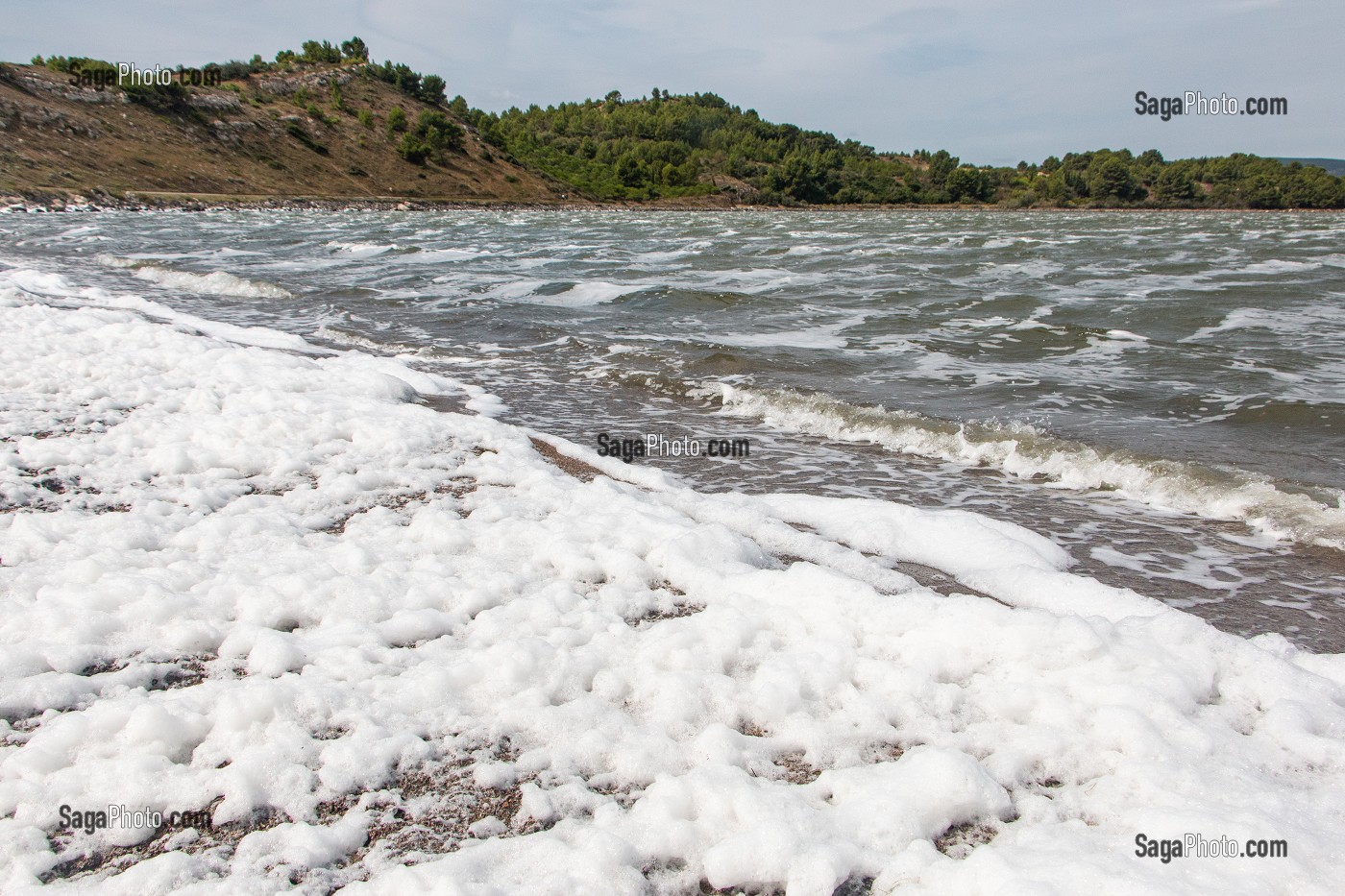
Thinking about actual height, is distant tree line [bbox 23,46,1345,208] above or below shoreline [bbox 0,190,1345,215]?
above

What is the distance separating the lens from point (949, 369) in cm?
1096

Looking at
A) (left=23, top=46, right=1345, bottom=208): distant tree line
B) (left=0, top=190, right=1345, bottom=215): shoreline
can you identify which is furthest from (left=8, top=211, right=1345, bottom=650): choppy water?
(left=23, top=46, right=1345, bottom=208): distant tree line

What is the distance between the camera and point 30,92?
66688mm

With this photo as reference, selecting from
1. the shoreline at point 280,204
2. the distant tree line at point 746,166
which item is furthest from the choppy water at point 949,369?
the distant tree line at point 746,166

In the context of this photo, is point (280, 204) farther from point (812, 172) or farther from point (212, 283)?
point (812, 172)

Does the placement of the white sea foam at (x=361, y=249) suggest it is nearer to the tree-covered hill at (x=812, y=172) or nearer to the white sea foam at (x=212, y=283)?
the white sea foam at (x=212, y=283)

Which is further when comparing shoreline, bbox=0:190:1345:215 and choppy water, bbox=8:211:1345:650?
shoreline, bbox=0:190:1345:215

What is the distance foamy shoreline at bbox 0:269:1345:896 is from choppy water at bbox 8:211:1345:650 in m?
1.23

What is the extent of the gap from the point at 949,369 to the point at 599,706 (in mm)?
9020

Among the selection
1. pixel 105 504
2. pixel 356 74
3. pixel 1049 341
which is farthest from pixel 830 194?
pixel 105 504

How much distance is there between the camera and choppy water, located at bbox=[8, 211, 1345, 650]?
18.5 feet

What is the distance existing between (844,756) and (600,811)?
2.82 ft

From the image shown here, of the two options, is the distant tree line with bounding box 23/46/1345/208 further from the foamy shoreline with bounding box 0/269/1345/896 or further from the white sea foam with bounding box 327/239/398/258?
the foamy shoreline with bounding box 0/269/1345/896

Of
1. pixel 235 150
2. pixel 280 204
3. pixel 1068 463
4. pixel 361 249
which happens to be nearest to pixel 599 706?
pixel 1068 463
